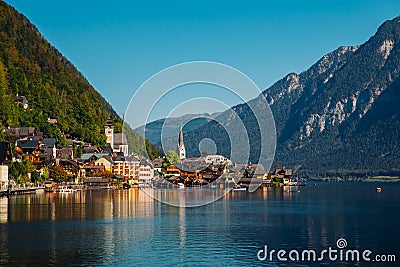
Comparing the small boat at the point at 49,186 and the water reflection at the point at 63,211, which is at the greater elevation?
the small boat at the point at 49,186

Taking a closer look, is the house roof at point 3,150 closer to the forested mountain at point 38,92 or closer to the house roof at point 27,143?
the house roof at point 27,143

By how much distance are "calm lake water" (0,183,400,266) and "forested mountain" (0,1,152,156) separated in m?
73.6

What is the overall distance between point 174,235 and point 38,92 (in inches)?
4547

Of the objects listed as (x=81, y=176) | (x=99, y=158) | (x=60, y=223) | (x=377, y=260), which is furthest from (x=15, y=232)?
(x=99, y=158)

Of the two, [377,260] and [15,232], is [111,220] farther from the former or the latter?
[377,260]

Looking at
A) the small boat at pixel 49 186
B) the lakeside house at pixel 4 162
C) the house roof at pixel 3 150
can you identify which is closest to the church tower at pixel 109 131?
the small boat at pixel 49 186

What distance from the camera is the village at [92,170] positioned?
372 ft

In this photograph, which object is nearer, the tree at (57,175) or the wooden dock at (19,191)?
the wooden dock at (19,191)

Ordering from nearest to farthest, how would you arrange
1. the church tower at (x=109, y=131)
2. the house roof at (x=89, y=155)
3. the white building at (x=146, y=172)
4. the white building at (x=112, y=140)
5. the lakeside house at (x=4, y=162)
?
the lakeside house at (x=4, y=162) → the house roof at (x=89, y=155) → the white building at (x=146, y=172) → the church tower at (x=109, y=131) → the white building at (x=112, y=140)

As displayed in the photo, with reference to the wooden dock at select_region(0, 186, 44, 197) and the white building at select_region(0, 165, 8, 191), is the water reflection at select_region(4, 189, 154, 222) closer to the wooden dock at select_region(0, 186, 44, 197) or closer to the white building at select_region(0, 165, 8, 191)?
the wooden dock at select_region(0, 186, 44, 197)

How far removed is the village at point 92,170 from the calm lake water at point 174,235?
3769cm

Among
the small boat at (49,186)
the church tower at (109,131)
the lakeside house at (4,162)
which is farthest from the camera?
the church tower at (109,131)

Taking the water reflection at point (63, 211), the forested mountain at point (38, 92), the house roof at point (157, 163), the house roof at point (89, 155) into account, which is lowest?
the water reflection at point (63, 211)

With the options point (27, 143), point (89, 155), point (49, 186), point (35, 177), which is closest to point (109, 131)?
point (89, 155)
